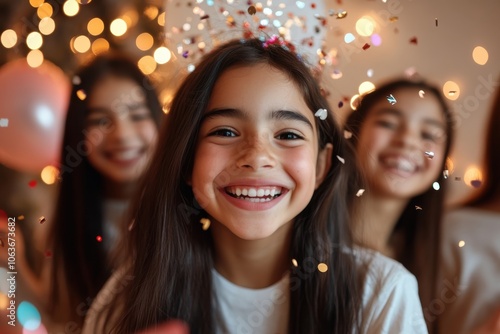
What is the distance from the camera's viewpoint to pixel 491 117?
5.77 ft

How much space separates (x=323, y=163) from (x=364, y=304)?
0.30 metres

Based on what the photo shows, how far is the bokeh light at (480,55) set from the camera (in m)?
1.85

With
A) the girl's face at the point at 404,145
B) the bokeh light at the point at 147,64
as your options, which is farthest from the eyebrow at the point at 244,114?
the bokeh light at the point at 147,64

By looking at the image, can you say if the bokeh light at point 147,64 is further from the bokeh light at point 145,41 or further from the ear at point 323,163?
the ear at point 323,163

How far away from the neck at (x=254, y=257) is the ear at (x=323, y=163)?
0.41ft

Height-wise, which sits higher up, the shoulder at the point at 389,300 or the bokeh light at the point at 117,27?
the bokeh light at the point at 117,27

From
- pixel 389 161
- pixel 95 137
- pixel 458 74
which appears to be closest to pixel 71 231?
pixel 95 137

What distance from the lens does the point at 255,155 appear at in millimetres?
1094

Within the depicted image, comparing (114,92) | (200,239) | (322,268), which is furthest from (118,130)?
(322,268)

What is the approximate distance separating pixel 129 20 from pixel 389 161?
3.78ft

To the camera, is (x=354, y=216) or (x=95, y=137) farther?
(x=95, y=137)

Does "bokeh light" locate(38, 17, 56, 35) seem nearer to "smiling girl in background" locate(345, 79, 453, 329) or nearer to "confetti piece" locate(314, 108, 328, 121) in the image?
"smiling girl in background" locate(345, 79, 453, 329)

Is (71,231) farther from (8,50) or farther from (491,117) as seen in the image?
(491,117)

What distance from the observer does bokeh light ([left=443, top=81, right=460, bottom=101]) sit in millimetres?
1783
